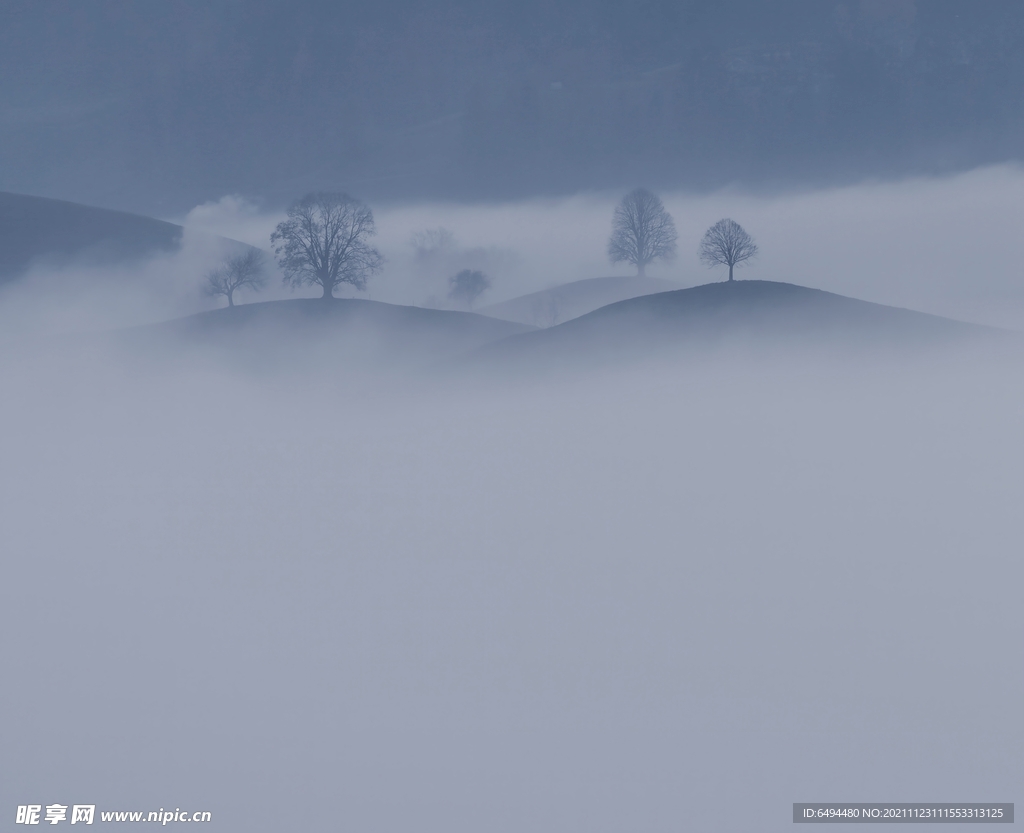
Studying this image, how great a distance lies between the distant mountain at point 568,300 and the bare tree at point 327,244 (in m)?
1.56

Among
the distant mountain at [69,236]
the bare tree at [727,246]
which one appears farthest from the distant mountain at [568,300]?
the distant mountain at [69,236]

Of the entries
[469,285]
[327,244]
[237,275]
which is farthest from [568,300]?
[237,275]

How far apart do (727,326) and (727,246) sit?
982 mm

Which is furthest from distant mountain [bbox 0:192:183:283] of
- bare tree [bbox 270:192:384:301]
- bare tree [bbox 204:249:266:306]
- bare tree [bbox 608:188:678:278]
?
bare tree [bbox 608:188:678:278]

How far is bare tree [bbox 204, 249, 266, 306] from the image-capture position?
10477 mm

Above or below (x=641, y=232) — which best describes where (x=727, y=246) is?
below

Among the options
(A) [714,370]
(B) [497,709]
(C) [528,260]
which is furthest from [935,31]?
(B) [497,709]

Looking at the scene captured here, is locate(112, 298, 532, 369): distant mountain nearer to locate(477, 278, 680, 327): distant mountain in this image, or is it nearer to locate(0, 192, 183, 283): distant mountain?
locate(477, 278, 680, 327): distant mountain

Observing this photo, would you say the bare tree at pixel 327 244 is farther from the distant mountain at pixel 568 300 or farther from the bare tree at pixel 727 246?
the bare tree at pixel 727 246

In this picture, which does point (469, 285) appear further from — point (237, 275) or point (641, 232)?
point (237, 275)

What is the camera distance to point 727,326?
10180mm

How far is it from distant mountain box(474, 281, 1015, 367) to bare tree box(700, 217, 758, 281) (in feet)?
1.04

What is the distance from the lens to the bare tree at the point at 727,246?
33.9 feet

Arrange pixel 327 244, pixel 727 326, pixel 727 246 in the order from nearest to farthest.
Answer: pixel 727 326, pixel 727 246, pixel 327 244
